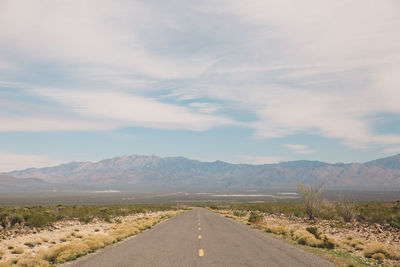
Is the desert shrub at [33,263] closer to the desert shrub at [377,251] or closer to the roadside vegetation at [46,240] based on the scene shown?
the roadside vegetation at [46,240]

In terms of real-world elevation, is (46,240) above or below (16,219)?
below

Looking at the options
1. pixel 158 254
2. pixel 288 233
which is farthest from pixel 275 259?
pixel 288 233

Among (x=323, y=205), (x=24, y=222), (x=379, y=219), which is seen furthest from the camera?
(x=323, y=205)

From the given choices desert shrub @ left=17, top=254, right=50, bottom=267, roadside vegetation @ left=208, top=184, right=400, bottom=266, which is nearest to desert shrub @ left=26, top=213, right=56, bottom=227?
desert shrub @ left=17, top=254, right=50, bottom=267

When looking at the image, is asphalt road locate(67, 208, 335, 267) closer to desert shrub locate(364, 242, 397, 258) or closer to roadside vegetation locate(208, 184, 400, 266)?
roadside vegetation locate(208, 184, 400, 266)

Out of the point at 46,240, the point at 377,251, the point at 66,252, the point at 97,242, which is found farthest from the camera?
the point at 46,240

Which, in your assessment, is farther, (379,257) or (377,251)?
(377,251)

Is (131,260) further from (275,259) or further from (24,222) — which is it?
(24,222)

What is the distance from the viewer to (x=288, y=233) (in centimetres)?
2356

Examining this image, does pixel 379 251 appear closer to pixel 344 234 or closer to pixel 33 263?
pixel 344 234

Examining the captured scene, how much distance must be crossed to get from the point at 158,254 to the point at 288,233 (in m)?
12.7

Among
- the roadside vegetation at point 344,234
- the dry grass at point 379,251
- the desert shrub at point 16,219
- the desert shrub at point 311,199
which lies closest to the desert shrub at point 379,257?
the roadside vegetation at point 344,234

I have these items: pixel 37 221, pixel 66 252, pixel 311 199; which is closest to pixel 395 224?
pixel 311 199

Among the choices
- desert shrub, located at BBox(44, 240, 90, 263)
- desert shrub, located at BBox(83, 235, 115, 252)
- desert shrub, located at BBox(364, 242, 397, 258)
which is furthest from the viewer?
desert shrub, located at BBox(83, 235, 115, 252)
